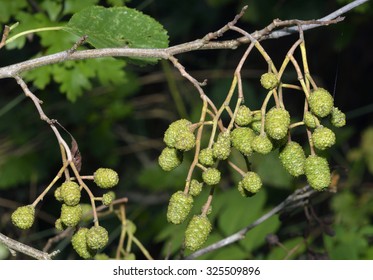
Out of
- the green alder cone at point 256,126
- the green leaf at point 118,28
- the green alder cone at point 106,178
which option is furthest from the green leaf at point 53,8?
the green alder cone at point 256,126

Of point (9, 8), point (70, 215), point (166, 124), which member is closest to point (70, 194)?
point (70, 215)

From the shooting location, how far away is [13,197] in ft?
16.5

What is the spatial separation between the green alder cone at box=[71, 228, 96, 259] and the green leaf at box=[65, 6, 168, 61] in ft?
2.16

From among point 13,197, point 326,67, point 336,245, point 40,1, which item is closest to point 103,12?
point 40,1

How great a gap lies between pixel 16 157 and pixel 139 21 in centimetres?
259

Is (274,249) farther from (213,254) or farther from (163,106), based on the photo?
(163,106)

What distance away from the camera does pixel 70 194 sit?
1951 millimetres

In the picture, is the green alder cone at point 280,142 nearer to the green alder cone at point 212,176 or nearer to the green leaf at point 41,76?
the green alder cone at point 212,176

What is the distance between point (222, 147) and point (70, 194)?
1.45 ft

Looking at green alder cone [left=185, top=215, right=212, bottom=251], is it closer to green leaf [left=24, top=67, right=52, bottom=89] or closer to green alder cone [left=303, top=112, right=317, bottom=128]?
green alder cone [left=303, top=112, right=317, bottom=128]

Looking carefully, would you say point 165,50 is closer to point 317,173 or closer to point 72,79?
point 317,173

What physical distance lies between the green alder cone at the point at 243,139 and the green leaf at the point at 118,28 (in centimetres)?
59

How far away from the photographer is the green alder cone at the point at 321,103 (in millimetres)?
1817

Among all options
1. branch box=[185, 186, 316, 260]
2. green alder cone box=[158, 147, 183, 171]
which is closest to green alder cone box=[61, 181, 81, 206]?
green alder cone box=[158, 147, 183, 171]
